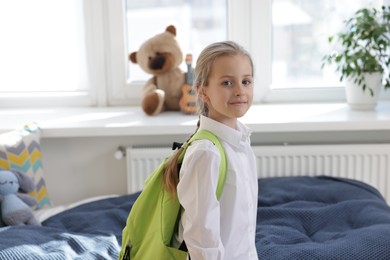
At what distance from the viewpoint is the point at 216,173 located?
1.10m

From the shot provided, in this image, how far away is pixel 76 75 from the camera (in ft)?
8.27

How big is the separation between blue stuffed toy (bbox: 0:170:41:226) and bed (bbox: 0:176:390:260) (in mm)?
66

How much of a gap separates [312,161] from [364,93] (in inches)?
15.1

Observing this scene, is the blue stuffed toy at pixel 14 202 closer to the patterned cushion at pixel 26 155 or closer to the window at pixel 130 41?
the patterned cushion at pixel 26 155

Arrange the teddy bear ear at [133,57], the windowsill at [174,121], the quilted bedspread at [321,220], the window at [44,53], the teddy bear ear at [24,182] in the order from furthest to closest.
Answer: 1. the window at [44,53]
2. the teddy bear ear at [133,57]
3. the windowsill at [174,121]
4. the teddy bear ear at [24,182]
5. the quilted bedspread at [321,220]

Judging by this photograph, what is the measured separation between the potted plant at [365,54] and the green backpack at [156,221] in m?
1.28

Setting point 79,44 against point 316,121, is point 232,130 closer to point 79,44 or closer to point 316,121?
point 316,121

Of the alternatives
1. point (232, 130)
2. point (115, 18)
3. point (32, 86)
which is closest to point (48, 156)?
point (32, 86)

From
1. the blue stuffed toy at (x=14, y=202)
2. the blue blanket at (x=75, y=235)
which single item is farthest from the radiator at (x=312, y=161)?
the blue stuffed toy at (x=14, y=202)

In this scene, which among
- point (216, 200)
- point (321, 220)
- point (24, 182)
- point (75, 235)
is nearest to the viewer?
point (216, 200)

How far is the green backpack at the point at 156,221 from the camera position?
3.86 feet

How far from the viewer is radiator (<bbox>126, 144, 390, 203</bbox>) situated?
2.20 metres

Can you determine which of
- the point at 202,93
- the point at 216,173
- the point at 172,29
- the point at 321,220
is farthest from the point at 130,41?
the point at 216,173

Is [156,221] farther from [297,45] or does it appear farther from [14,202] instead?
[297,45]
